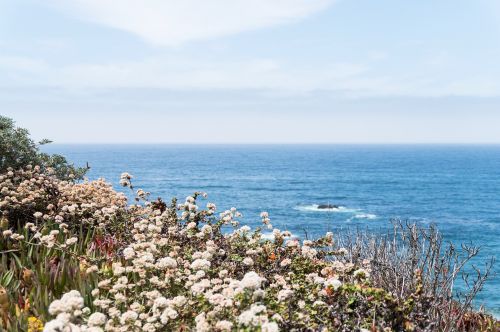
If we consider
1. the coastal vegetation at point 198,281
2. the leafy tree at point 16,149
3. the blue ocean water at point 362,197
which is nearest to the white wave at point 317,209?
the blue ocean water at point 362,197

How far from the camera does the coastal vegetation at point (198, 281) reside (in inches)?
173

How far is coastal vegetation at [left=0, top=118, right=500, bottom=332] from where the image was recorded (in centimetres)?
440

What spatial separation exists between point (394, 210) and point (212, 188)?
152 ft

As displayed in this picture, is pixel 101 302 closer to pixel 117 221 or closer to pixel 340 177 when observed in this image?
pixel 117 221

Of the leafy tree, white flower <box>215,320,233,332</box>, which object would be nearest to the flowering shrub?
white flower <box>215,320,233,332</box>

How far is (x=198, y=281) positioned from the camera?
612 centimetres

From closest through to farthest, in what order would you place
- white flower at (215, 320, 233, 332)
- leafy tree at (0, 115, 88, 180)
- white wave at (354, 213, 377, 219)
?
white flower at (215, 320, 233, 332)
leafy tree at (0, 115, 88, 180)
white wave at (354, 213, 377, 219)

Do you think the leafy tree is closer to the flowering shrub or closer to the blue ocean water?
the flowering shrub

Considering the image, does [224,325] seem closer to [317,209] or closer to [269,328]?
[269,328]

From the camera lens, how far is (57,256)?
26.1ft

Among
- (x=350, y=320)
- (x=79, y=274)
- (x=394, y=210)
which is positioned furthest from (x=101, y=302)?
(x=394, y=210)

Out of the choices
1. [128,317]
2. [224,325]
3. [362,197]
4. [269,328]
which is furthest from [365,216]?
[269,328]

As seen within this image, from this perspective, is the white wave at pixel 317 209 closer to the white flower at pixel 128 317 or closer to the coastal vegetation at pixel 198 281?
the coastal vegetation at pixel 198 281

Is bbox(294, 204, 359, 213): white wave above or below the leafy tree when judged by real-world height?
below
